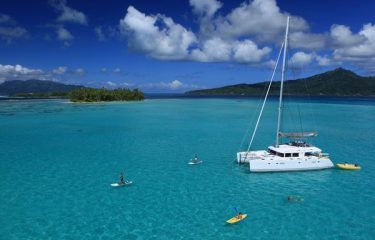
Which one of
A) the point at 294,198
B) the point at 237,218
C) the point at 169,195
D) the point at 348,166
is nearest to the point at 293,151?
the point at 348,166

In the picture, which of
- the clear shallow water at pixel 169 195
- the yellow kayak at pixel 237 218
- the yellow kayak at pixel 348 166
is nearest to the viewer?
the clear shallow water at pixel 169 195

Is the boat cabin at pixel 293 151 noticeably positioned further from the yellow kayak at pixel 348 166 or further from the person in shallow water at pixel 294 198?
the person in shallow water at pixel 294 198

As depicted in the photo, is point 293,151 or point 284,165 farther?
point 293,151

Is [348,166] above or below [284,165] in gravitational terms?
below

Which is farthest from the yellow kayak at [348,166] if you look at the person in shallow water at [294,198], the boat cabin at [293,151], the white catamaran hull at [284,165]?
the person in shallow water at [294,198]

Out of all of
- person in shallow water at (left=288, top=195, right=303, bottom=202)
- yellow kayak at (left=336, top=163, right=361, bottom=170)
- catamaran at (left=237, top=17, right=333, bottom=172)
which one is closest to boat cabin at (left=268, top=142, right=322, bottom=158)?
catamaran at (left=237, top=17, right=333, bottom=172)

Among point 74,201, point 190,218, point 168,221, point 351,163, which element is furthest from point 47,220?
point 351,163

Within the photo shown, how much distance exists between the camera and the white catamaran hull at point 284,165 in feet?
117

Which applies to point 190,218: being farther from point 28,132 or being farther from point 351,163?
point 28,132

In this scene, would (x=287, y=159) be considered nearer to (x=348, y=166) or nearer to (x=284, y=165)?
(x=284, y=165)

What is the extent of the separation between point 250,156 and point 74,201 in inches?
826

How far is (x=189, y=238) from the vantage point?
2245 cm

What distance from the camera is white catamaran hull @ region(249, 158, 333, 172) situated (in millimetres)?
35812

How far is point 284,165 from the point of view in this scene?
3612 cm
